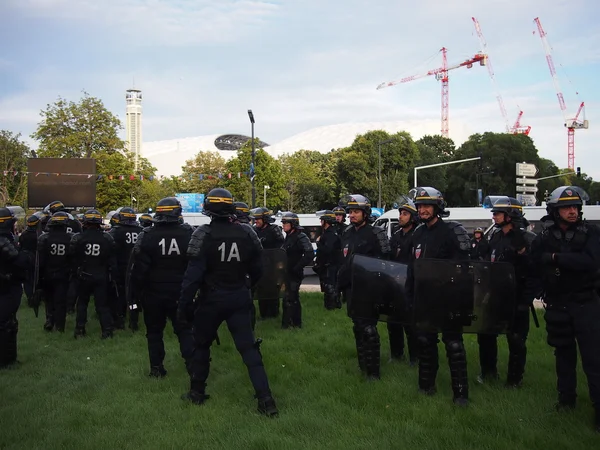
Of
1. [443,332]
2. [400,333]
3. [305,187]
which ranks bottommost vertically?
[400,333]

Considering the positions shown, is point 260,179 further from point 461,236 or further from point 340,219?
point 461,236

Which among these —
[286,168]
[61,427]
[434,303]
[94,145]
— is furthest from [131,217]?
[286,168]

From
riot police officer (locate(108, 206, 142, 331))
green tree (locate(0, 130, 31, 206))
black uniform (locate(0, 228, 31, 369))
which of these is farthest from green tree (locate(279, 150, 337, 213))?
black uniform (locate(0, 228, 31, 369))

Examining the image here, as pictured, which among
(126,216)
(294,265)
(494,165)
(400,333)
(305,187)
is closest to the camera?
(400,333)

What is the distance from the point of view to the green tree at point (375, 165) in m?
54.8

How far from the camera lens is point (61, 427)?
5254 mm

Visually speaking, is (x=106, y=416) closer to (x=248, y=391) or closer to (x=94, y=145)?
(x=248, y=391)

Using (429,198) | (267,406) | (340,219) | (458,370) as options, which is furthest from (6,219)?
(340,219)

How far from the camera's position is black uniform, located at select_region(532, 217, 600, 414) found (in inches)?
197

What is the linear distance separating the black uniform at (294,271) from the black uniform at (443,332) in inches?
154

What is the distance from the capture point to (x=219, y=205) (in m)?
5.76

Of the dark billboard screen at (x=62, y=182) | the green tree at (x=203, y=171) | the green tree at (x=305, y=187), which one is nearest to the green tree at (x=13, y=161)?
the dark billboard screen at (x=62, y=182)

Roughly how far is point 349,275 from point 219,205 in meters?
1.80

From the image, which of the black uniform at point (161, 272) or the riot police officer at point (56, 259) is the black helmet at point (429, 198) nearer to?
the black uniform at point (161, 272)
